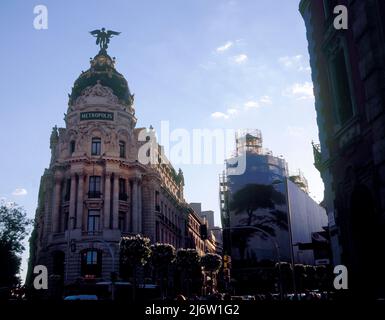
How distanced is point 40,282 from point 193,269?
1843 cm

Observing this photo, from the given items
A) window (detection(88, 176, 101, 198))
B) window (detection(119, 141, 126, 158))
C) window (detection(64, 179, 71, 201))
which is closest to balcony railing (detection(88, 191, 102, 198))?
window (detection(88, 176, 101, 198))

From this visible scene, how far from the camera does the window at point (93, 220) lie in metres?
51.3

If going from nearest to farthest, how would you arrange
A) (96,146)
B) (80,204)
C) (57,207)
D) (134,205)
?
(80,204)
(57,207)
(96,146)
(134,205)

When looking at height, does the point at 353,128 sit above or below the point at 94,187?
below

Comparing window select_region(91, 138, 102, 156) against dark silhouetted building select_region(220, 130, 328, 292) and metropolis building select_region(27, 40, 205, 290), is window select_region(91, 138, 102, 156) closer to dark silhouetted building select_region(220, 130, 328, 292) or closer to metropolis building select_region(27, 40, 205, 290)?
metropolis building select_region(27, 40, 205, 290)

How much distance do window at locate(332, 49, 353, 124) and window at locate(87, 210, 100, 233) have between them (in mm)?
40286

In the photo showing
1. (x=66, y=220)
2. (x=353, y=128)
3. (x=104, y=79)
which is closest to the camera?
(x=353, y=128)

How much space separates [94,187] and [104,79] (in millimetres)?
15264

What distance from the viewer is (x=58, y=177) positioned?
2132 inches

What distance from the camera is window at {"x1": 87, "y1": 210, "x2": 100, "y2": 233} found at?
168 ft

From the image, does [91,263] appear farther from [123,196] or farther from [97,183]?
[97,183]

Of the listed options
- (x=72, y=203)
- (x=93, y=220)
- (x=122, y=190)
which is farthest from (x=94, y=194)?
(x=122, y=190)

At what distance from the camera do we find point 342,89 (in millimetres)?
16000
